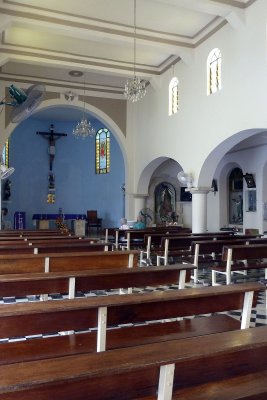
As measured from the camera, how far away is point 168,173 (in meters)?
17.8

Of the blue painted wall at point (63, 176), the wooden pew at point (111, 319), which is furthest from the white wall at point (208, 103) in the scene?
the wooden pew at point (111, 319)

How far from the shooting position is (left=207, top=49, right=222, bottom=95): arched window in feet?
34.1

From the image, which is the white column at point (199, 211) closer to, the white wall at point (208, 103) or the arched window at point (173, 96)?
the white wall at point (208, 103)

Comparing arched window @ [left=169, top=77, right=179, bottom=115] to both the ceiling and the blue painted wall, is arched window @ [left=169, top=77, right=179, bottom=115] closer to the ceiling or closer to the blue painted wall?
the ceiling

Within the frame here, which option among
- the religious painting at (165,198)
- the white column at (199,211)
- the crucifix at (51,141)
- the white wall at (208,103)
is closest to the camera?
the white wall at (208,103)

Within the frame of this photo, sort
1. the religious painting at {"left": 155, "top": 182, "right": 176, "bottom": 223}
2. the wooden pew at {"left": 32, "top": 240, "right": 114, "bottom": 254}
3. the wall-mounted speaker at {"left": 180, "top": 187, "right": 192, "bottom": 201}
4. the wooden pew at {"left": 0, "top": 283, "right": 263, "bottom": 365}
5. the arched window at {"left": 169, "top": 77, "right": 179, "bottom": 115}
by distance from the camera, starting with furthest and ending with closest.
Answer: the religious painting at {"left": 155, "top": 182, "right": 176, "bottom": 223}, the wall-mounted speaker at {"left": 180, "top": 187, "right": 192, "bottom": 201}, the arched window at {"left": 169, "top": 77, "right": 179, "bottom": 115}, the wooden pew at {"left": 32, "top": 240, "right": 114, "bottom": 254}, the wooden pew at {"left": 0, "top": 283, "right": 263, "bottom": 365}

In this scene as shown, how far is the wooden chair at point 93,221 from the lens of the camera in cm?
1942

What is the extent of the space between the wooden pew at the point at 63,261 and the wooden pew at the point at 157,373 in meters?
3.12

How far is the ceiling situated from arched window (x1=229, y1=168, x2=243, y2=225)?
5.55 m

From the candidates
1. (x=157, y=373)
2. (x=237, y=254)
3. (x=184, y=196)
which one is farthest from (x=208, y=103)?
(x=157, y=373)

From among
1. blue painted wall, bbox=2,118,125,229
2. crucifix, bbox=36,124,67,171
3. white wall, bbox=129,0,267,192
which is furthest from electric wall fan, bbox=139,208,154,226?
crucifix, bbox=36,124,67,171

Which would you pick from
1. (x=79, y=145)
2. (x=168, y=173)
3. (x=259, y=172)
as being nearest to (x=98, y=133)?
(x=79, y=145)

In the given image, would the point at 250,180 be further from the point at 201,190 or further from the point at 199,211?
the point at 201,190

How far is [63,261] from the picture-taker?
4711 mm
